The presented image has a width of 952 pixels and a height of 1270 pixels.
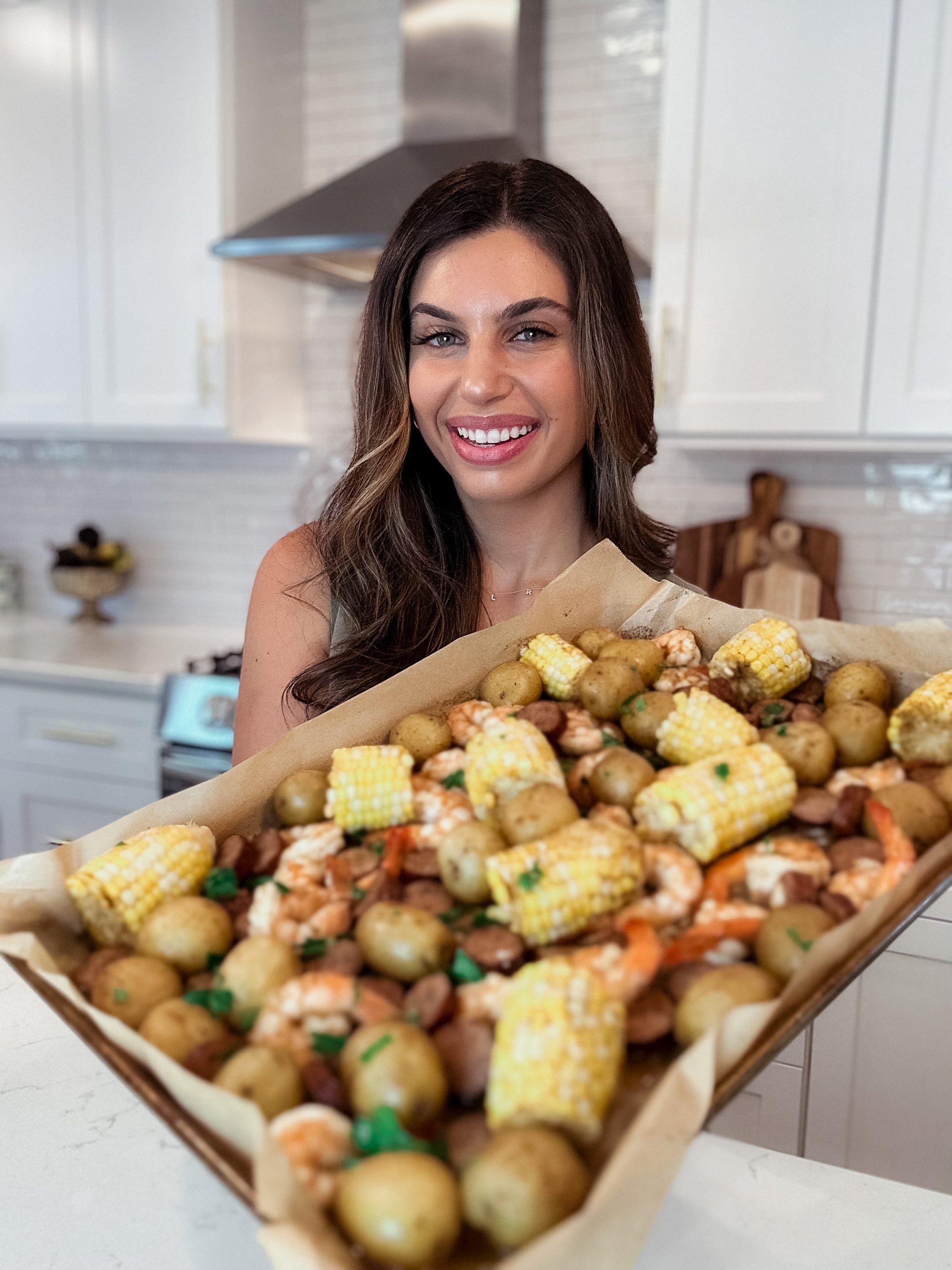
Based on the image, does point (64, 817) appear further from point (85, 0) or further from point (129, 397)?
point (85, 0)

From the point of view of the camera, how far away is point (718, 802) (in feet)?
2.37

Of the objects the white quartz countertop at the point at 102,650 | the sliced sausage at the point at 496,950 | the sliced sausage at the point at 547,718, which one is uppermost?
the sliced sausage at the point at 547,718

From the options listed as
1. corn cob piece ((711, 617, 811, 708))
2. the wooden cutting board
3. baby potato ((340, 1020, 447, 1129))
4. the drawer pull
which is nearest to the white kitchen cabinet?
the wooden cutting board

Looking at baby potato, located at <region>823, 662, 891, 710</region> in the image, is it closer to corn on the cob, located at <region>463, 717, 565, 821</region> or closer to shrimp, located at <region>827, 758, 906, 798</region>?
shrimp, located at <region>827, 758, 906, 798</region>

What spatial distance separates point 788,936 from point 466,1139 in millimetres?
229

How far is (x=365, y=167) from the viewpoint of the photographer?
2.80 metres

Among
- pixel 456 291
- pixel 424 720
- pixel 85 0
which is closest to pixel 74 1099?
pixel 424 720

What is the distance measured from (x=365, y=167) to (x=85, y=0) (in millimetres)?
1035

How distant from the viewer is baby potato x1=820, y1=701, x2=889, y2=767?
0.83 metres

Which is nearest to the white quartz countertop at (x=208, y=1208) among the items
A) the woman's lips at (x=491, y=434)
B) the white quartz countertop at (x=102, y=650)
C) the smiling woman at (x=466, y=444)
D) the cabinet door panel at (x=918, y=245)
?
the smiling woman at (x=466, y=444)

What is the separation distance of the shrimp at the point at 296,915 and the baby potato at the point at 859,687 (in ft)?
1.57

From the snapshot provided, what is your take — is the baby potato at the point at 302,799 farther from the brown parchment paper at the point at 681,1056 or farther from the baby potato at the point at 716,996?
the baby potato at the point at 716,996

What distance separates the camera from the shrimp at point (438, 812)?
78cm

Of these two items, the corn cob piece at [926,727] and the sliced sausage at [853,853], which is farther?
the corn cob piece at [926,727]
